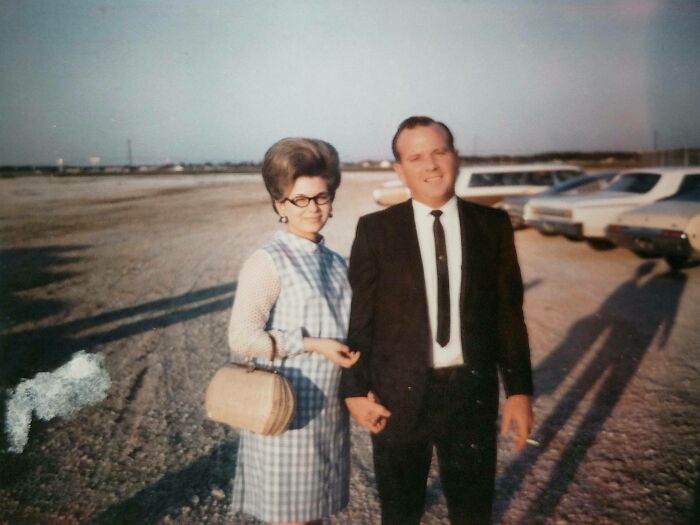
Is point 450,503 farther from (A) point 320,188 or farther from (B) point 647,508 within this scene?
(B) point 647,508

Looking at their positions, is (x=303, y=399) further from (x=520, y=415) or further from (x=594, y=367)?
(x=594, y=367)

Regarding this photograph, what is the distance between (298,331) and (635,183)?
978cm

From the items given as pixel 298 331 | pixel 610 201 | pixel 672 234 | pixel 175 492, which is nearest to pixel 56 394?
pixel 175 492

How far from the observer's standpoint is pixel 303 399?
1789mm

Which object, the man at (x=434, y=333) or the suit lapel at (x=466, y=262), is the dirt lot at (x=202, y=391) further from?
the suit lapel at (x=466, y=262)

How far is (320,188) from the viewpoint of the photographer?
180cm

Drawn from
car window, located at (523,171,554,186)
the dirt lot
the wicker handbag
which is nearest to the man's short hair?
the wicker handbag

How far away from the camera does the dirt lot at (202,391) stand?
8.91 ft

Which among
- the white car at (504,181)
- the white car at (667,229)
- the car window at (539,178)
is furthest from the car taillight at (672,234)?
the car window at (539,178)

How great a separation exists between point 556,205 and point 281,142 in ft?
30.4

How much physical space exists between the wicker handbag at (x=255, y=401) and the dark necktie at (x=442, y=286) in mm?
528

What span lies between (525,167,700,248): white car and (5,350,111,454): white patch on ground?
813cm

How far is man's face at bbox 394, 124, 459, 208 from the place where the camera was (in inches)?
66.9

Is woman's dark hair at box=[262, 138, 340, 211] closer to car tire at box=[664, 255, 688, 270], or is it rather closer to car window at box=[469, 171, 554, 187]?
car tire at box=[664, 255, 688, 270]
